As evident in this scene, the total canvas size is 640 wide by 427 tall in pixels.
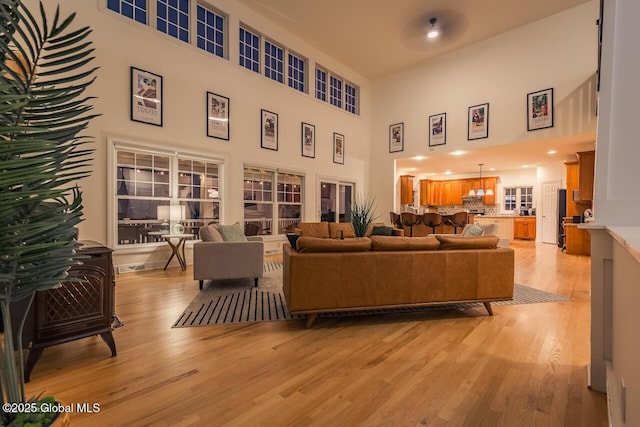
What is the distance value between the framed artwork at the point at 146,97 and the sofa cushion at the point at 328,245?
12.9ft

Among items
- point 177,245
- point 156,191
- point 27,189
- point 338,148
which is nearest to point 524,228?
point 338,148

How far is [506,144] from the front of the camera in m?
7.07

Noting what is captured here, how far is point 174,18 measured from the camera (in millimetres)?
5477

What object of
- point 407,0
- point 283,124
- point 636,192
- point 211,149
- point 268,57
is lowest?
point 636,192

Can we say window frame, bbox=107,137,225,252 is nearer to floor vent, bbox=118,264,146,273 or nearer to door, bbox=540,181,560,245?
floor vent, bbox=118,264,146,273

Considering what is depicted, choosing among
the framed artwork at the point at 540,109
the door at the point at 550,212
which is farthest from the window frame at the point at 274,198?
the door at the point at 550,212

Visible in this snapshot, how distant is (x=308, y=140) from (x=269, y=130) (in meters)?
1.27

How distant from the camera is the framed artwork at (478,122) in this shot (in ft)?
24.1

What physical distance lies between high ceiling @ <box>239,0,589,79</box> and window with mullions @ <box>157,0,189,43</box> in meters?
1.32

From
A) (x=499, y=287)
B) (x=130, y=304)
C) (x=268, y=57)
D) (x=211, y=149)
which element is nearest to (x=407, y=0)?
(x=268, y=57)

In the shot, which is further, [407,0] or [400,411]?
[407,0]

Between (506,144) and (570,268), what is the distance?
120 inches

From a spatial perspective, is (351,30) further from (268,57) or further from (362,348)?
(362,348)

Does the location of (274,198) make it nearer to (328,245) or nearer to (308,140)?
(308,140)
